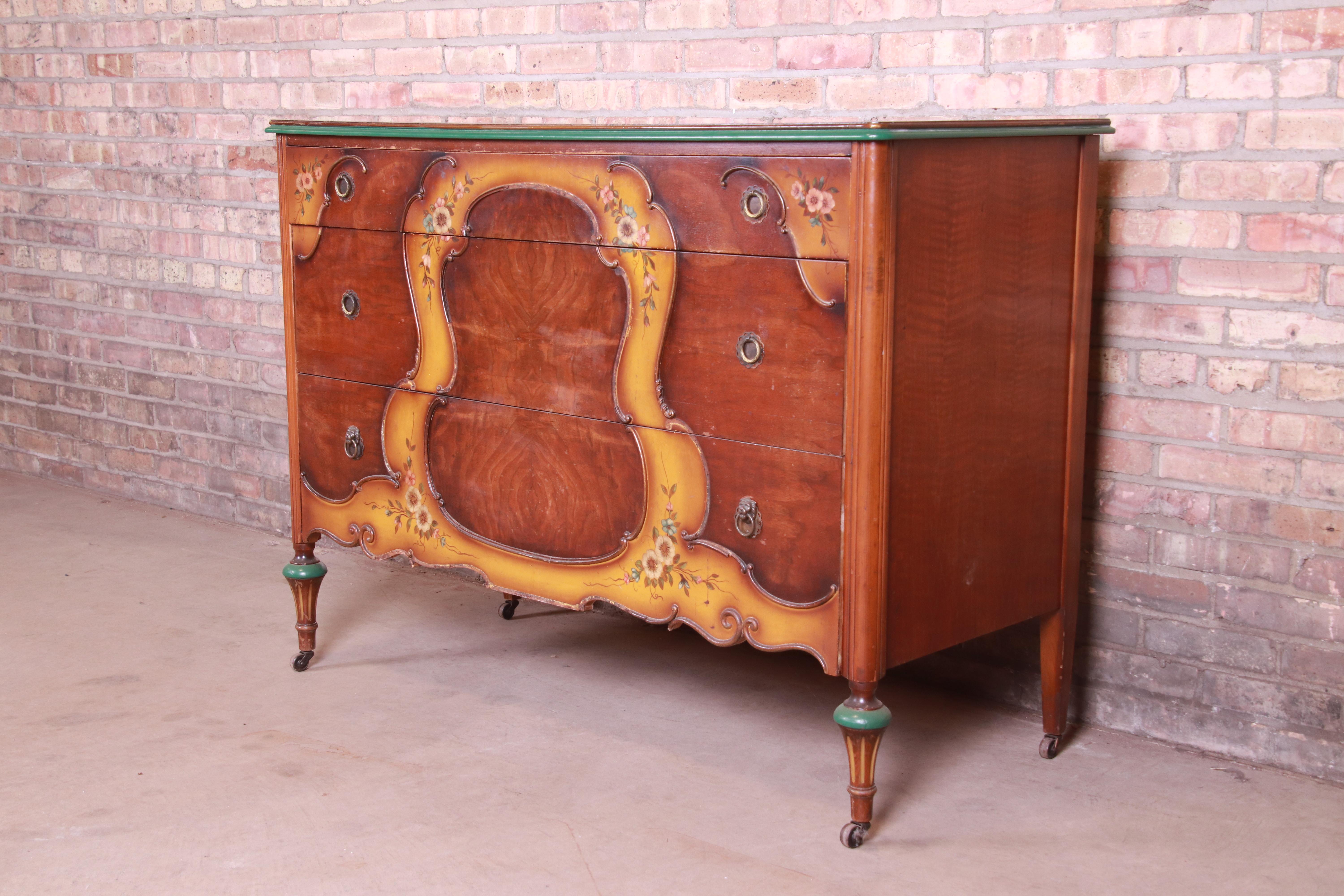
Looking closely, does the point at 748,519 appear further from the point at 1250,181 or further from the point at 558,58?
the point at 558,58

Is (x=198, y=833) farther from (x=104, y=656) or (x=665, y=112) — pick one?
(x=665, y=112)

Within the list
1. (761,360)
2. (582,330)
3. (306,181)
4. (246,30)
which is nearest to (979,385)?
(761,360)

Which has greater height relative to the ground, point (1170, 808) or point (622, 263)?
point (622, 263)

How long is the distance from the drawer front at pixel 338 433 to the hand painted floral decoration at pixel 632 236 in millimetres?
696

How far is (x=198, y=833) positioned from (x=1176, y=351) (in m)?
1.88

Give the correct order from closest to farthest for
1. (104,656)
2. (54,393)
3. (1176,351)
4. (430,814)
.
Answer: (430,814) → (1176,351) → (104,656) → (54,393)

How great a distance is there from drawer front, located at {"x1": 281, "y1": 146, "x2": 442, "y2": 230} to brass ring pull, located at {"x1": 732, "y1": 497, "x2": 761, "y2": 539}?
2.97 ft

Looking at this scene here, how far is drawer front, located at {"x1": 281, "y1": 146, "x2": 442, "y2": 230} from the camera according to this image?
269 cm

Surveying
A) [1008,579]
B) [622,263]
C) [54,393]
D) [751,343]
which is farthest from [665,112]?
[54,393]

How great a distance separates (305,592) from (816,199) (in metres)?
1.57

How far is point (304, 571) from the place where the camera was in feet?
10.0

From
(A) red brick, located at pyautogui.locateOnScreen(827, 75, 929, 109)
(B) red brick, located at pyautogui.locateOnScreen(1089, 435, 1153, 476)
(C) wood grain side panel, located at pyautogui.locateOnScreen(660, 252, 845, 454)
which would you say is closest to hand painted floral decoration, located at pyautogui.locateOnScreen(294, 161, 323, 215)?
(C) wood grain side panel, located at pyautogui.locateOnScreen(660, 252, 845, 454)

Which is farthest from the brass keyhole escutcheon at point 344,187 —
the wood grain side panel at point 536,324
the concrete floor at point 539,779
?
the concrete floor at point 539,779

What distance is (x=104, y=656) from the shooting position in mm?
3137
